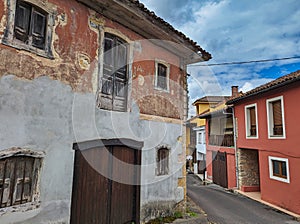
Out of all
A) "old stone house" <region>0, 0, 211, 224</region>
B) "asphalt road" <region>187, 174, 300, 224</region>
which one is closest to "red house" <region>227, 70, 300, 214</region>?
"asphalt road" <region>187, 174, 300, 224</region>

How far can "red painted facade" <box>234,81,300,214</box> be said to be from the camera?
9.87 metres

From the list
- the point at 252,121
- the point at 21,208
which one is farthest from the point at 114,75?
the point at 252,121

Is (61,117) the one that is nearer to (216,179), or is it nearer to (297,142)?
(297,142)

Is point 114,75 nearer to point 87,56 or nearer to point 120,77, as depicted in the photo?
point 120,77

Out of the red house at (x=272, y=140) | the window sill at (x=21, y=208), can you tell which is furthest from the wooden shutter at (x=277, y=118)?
the window sill at (x=21, y=208)

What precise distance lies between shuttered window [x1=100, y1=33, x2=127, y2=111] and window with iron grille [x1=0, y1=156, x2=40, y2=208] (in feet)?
7.19

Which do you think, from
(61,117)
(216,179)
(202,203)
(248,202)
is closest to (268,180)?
(248,202)

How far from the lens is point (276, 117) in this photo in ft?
37.5

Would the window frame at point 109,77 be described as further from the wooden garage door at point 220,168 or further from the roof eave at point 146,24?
the wooden garage door at point 220,168

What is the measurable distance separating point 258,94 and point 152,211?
922cm

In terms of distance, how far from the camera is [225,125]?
61.3 ft

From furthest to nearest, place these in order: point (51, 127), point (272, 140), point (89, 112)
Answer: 1. point (272, 140)
2. point (89, 112)
3. point (51, 127)

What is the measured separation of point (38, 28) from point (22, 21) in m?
0.32

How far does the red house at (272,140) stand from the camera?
9977 mm
